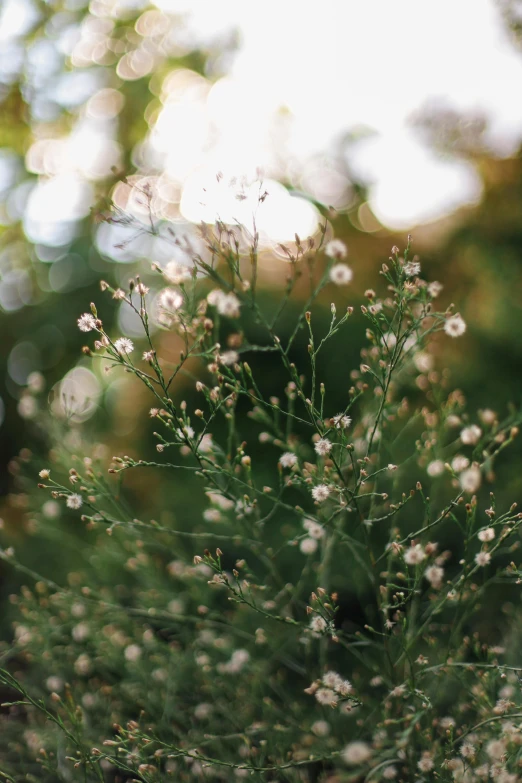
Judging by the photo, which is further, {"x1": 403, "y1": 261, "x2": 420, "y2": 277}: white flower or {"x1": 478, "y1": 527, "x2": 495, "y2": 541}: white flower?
{"x1": 403, "y1": 261, "x2": 420, "y2": 277}: white flower

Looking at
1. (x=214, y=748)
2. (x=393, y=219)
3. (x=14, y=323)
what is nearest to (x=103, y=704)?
(x=214, y=748)

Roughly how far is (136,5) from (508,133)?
3349mm

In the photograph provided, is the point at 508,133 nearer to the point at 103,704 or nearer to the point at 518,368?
the point at 518,368

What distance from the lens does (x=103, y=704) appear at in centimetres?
187

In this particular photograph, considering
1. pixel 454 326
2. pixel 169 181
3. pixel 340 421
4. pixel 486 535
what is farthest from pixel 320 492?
pixel 169 181

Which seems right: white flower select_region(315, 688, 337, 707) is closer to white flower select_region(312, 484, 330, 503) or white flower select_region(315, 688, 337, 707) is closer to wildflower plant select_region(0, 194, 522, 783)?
wildflower plant select_region(0, 194, 522, 783)

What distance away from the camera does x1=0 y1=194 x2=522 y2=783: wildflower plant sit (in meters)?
1.17

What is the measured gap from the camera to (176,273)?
1259 millimetres

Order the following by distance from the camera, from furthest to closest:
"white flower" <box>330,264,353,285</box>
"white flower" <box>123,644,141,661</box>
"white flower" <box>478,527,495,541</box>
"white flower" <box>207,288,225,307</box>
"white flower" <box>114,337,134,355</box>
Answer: "white flower" <box>123,644,141,661</box> < "white flower" <box>330,264,353,285</box> < "white flower" <box>207,288,225,307</box> < "white flower" <box>114,337,134,355</box> < "white flower" <box>478,527,495,541</box>

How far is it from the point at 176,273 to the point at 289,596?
1.16 meters

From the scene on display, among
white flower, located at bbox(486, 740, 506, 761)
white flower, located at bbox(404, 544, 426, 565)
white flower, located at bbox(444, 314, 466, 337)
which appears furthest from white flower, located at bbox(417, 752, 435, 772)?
white flower, located at bbox(444, 314, 466, 337)

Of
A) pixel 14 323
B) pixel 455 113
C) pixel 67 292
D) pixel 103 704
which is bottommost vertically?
pixel 14 323

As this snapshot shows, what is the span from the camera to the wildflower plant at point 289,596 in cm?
117

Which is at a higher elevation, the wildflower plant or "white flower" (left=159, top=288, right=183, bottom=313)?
"white flower" (left=159, top=288, right=183, bottom=313)
